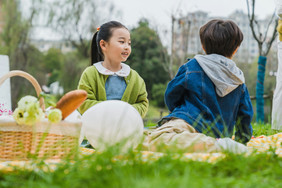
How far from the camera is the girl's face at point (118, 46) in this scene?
11.4 ft

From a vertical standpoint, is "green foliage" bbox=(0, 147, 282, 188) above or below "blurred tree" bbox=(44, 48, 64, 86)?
above

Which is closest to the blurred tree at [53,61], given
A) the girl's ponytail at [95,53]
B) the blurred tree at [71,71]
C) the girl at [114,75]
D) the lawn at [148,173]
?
the blurred tree at [71,71]

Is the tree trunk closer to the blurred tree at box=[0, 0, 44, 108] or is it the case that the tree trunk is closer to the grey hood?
the grey hood

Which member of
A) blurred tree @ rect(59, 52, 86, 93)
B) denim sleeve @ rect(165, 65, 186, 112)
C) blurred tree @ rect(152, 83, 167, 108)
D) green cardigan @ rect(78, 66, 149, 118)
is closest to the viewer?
denim sleeve @ rect(165, 65, 186, 112)

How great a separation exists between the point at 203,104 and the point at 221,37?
609 mm

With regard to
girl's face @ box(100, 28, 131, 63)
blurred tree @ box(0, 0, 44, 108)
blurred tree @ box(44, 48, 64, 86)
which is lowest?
blurred tree @ box(44, 48, 64, 86)

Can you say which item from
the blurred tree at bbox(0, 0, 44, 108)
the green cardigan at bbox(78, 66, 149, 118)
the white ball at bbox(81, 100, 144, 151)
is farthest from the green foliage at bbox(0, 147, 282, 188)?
the blurred tree at bbox(0, 0, 44, 108)

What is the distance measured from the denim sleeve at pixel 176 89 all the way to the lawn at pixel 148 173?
127 centimetres

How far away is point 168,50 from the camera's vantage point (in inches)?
378

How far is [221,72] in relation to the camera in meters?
2.92

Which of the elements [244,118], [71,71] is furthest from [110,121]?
[71,71]

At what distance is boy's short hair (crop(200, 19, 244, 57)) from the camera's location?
9.78 ft

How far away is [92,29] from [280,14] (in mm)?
16180

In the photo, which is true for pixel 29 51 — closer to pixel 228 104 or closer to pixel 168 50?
pixel 168 50
